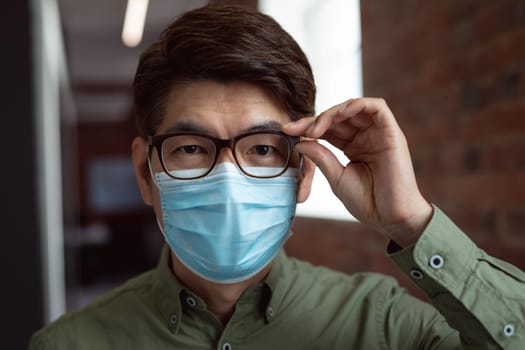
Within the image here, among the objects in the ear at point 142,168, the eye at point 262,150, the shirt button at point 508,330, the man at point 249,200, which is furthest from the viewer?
the ear at point 142,168

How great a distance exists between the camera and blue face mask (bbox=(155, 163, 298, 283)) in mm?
994

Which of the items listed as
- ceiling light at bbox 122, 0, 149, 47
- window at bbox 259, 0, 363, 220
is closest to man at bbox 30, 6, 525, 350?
window at bbox 259, 0, 363, 220

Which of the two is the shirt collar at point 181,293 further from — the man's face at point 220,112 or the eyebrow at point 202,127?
the eyebrow at point 202,127

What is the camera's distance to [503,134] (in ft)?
4.16

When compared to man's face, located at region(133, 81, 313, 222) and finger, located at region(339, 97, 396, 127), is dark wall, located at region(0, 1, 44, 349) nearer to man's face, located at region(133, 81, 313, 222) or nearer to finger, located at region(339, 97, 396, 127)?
man's face, located at region(133, 81, 313, 222)

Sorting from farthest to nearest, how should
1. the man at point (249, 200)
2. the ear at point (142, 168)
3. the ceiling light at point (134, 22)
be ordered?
the ceiling light at point (134, 22)
the ear at point (142, 168)
the man at point (249, 200)

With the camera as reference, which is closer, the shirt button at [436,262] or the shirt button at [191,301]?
the shirt button at [436,262]

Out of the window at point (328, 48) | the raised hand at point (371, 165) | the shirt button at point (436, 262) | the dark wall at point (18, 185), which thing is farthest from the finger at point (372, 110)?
the dark wall at point (18, 185)

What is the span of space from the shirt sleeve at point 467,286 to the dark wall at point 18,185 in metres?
2.04

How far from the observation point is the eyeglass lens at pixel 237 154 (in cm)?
103

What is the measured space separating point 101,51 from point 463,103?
3925 millimetres

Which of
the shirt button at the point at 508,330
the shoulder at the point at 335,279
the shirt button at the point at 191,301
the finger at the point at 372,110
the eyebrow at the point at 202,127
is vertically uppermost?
the finger at the point at 372,110

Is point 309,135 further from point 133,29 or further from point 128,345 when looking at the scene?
point 133,29

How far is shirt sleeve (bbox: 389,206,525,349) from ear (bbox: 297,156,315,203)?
0.29m
